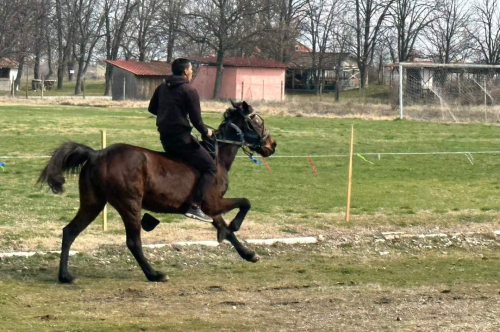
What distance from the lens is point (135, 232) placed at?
30.7 feet

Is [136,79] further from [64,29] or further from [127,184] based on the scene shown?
[127,184]

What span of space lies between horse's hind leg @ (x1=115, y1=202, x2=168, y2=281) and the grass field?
172 millimetres

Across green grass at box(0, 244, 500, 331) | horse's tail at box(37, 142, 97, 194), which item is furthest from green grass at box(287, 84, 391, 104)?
horse's tail at box(37, 142, 97, 194)

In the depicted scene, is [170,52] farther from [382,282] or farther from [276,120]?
[382,282]

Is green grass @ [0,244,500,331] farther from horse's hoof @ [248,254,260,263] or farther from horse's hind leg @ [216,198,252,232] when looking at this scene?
horse's hind leg @ [216,198,252,232]

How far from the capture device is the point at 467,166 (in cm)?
2277

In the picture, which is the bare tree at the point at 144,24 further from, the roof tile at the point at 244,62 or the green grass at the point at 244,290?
the green grass at the point at 244,290

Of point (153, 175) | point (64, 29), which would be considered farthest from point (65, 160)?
point (64, 29)

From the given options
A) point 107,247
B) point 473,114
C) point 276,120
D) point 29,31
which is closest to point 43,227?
→ point 107,247

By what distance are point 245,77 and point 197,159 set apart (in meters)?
63.7

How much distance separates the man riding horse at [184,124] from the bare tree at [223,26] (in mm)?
59857

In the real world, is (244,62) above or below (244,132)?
above

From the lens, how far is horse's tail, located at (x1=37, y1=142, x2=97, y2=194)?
927 centimetres

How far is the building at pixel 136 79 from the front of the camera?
7262 cm
